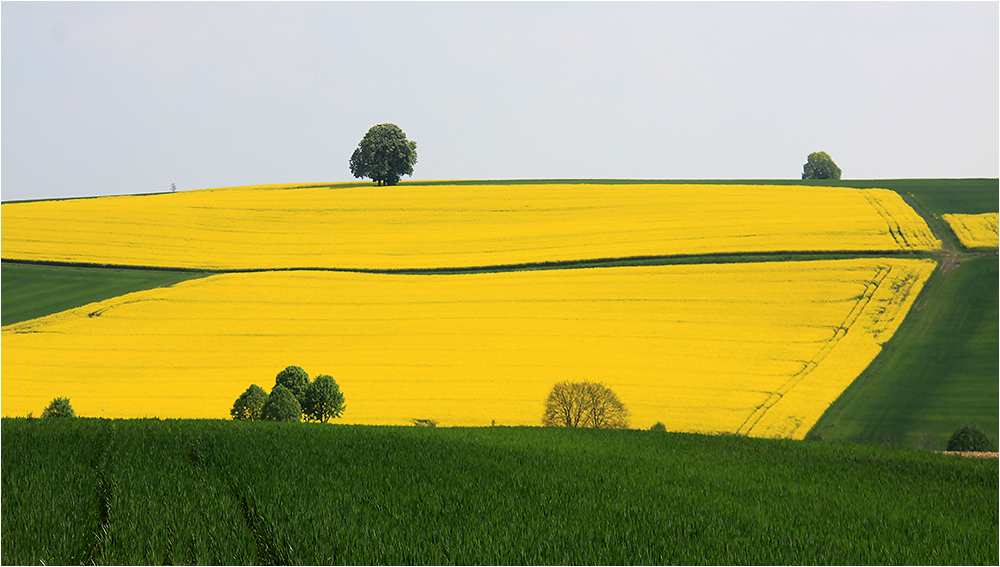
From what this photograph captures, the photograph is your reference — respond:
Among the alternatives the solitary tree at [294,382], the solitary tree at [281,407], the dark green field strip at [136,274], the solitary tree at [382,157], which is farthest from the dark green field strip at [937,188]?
the solitary tree at [281,407]

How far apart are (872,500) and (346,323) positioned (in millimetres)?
30608

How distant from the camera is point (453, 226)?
56.0m

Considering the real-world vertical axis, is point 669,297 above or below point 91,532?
above

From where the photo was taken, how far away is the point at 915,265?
141 feet

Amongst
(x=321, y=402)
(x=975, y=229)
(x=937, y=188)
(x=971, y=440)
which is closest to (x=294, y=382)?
(x=321, y=402)

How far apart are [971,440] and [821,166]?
246 feet

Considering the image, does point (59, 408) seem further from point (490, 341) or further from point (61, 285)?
point (61, 285)

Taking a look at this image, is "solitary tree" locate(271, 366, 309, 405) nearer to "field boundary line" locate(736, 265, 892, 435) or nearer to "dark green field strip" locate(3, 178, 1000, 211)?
"field boundary line" locate(736, 265, 892, 435)

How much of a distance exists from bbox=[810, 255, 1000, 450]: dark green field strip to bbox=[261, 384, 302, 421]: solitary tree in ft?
64.5

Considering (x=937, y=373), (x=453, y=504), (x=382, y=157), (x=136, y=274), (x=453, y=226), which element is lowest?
(x=453, y=504)

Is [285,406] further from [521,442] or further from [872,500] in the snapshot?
[872,500]

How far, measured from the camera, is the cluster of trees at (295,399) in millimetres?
27297

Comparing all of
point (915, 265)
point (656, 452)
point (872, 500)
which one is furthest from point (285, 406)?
point (915, 265)

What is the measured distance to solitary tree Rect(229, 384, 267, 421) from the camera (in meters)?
27.5
